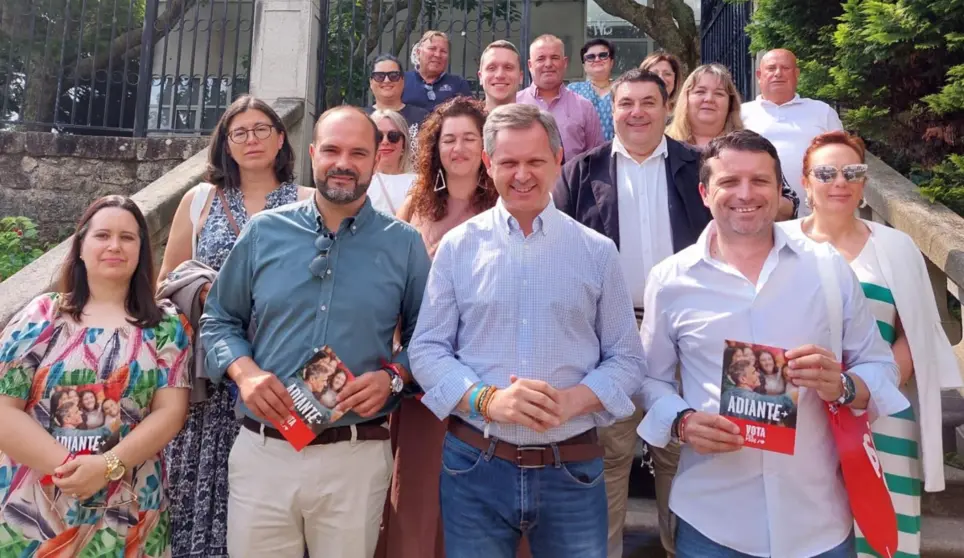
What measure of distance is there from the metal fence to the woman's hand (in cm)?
496

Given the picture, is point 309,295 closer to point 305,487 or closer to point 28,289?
point 305,487

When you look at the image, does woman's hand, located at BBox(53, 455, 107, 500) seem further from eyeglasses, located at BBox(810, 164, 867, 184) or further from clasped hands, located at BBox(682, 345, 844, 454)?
eyeglasses, located at BBox(810, 164, 867, 184)

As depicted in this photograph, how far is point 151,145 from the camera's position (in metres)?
6.78

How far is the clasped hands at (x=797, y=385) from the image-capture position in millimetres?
2170

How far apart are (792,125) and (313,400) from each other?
3784mm

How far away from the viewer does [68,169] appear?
685 centimetres

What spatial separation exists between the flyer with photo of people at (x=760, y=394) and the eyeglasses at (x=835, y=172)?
1078mm

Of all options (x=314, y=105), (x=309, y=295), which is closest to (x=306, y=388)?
(x=309, y=295)

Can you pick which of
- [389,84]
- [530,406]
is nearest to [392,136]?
[389,84]

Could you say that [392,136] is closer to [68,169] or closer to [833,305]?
[833,305]

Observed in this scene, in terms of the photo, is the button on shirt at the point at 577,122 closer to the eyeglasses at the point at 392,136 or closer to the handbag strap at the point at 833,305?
the eyeglasses at the point at 392,136

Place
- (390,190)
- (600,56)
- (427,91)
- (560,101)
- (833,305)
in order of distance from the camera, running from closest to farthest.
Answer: (833,305), (390,190), (560,101), (600,56), (427,91)

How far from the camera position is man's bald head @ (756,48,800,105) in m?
4.81

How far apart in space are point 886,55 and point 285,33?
5.13 m
